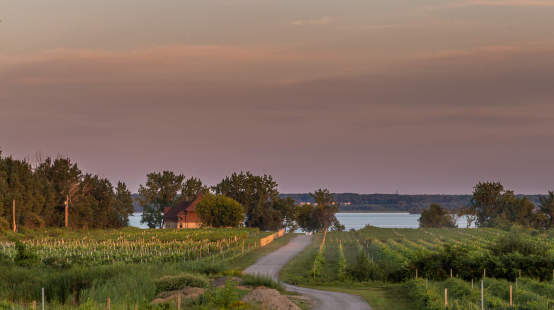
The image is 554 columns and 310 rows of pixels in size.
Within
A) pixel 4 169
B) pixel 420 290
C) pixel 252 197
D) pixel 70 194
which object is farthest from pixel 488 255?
pixel 252 197

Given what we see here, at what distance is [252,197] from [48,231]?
59486 mm

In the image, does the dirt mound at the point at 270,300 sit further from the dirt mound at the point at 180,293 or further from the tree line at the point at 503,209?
the tree line at the point at 503,209

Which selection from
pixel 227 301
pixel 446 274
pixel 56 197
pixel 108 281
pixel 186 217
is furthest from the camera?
pixel 186 217

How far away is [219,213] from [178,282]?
305 feet

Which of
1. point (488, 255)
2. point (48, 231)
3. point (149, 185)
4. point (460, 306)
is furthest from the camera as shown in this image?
point (149, 185)

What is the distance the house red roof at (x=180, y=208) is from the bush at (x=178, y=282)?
103 metres

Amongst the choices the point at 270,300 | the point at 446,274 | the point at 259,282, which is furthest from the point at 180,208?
the point at 270,300

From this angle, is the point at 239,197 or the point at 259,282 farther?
the point at 239,197

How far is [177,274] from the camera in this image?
1439 inches

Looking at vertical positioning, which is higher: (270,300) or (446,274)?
(270,300)

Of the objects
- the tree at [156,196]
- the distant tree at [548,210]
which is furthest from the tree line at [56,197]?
the distant tree at [548,210]

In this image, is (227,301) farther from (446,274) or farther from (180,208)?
(180,208)

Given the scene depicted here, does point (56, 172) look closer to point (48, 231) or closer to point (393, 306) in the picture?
point (48, 231)

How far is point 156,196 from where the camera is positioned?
146 meters
